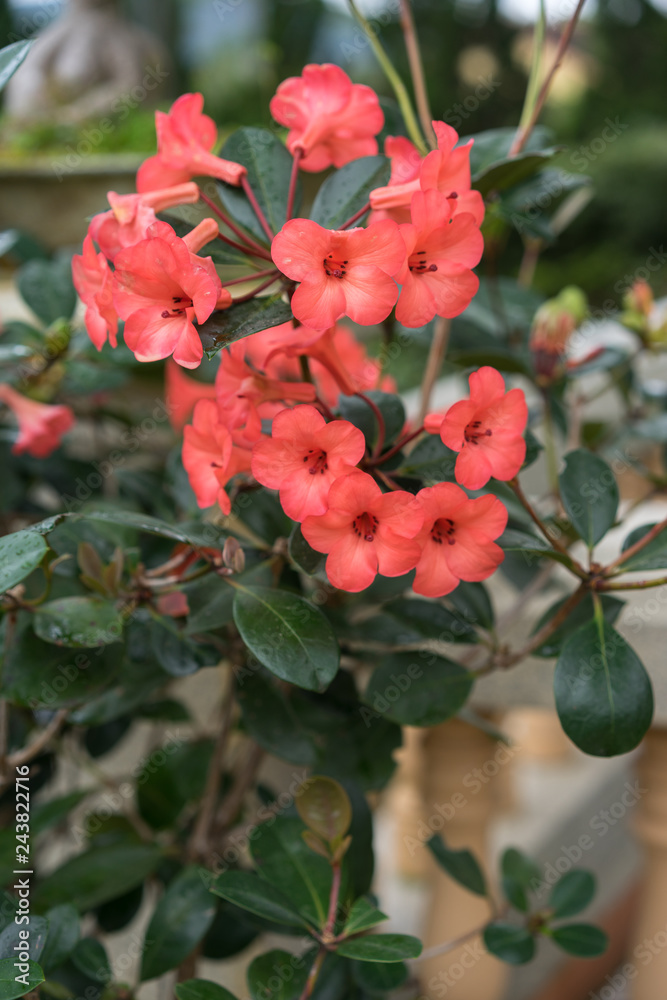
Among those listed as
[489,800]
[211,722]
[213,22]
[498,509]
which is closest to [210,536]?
[498,509]

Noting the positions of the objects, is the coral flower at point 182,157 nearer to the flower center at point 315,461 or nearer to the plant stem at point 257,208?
the plant stem at point 257,208

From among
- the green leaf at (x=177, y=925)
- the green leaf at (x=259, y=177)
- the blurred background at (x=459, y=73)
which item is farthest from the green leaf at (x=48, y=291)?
the blurred background at (x=459, y=73)

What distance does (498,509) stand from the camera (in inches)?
16.1

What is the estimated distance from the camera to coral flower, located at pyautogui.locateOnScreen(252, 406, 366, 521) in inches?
15.4

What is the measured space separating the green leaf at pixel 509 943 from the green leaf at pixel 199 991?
24 centimetres

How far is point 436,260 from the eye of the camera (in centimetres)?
40

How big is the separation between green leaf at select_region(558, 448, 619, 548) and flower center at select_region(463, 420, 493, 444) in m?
0.11

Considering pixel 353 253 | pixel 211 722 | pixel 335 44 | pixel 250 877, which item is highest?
pixel 353 253

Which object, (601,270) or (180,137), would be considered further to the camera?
(601,270)

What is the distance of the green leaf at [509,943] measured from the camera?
60 centimetres

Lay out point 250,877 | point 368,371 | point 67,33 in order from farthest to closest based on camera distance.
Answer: point 67,33
point 368,371
point 250,877

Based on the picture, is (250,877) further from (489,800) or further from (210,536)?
(489,800)

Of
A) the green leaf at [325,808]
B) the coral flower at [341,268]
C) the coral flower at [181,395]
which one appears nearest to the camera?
the coral flower at [341,268]

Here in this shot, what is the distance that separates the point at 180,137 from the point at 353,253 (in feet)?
0.54
